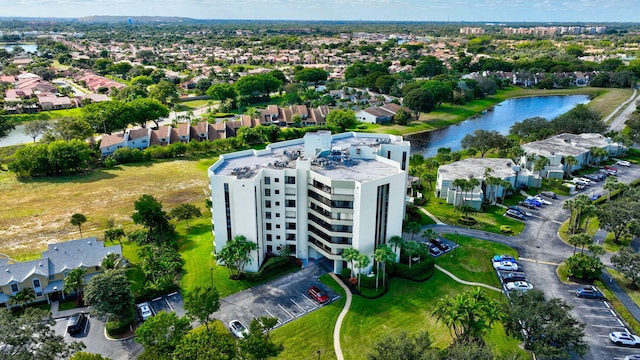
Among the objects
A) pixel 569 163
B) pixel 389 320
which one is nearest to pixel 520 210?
pixel 569 163

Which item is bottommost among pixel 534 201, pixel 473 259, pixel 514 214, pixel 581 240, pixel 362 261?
pixel 473 259

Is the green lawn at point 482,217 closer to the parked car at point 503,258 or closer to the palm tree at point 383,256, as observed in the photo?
the parked car at point 503,258

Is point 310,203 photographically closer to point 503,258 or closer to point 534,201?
point 503,258

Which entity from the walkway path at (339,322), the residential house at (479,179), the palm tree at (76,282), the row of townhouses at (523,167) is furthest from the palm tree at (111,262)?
the residential house at (479,179)

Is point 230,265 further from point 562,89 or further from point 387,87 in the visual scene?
point 562,89

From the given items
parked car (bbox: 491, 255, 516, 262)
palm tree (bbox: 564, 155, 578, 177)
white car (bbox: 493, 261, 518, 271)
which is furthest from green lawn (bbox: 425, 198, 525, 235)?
palm tree (bbox: 564, 155, 578, 177)

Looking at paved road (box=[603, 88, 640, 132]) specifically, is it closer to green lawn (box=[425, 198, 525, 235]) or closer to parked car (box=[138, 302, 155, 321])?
green lawn (box=[425, 198, 525, 235])

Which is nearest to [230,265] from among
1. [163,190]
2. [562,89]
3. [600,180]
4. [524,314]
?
[524,314]
